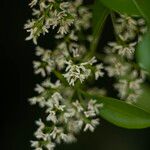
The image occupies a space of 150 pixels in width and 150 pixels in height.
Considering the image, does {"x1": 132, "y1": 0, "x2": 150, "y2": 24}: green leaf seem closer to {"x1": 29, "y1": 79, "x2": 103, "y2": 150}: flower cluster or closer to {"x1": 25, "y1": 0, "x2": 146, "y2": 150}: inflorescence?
{"x1": 25, "y1": 0, "x2": 146, "y2": 150}: inflorescence

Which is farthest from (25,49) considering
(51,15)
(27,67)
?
(51,15)

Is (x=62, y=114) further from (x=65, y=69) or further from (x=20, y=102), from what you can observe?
(x=20, y=102)

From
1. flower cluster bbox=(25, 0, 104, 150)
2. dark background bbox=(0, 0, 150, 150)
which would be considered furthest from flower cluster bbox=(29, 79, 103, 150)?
dark background bbox=(0, 0, 150, 150)

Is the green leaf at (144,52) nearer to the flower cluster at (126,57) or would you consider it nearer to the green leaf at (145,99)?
the flower cluster at (126,57)

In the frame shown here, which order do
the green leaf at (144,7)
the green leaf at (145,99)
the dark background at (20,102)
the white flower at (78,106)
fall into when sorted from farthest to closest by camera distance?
the dark background at (20,102) < the green leaf at (145,99) < the white flower at (78,106) < the green leaf at (144,7)

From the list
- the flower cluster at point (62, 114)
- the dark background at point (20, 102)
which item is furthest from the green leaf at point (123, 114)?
the dark background at point (20, 102)

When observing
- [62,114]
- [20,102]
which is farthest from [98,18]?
[20,102]
